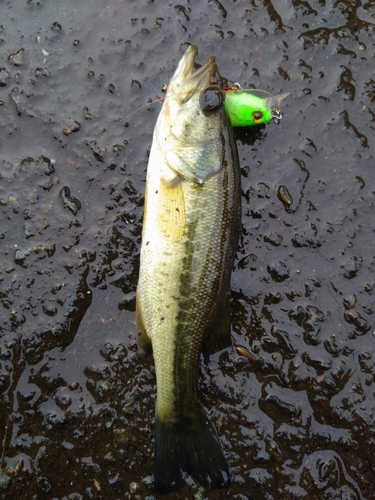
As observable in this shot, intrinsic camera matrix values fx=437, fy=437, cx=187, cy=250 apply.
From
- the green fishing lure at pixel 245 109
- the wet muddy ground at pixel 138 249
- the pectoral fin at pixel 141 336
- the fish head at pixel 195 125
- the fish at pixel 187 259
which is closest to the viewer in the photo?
the fish at pixel 187 259

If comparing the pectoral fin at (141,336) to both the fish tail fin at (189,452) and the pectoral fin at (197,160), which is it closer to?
the fish tail fin at (189,452)

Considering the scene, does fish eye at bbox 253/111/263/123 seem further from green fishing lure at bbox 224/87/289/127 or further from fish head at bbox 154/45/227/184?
fish head at bbox 154/45/227/184

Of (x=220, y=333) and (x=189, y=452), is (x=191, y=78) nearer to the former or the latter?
(x=220, y=333)

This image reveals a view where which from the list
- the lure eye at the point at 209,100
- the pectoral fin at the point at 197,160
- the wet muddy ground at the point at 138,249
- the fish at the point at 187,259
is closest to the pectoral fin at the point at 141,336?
the fish at the point at 187,259

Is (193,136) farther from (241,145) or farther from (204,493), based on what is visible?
(204,493)

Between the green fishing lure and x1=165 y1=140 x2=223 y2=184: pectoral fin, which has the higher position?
the green fishing lure

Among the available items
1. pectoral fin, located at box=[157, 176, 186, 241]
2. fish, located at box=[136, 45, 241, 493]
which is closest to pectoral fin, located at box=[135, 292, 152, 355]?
fish, located at box=[136, 45, 241, 493]

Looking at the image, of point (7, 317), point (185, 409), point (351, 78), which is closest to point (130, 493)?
point (185, 409)
